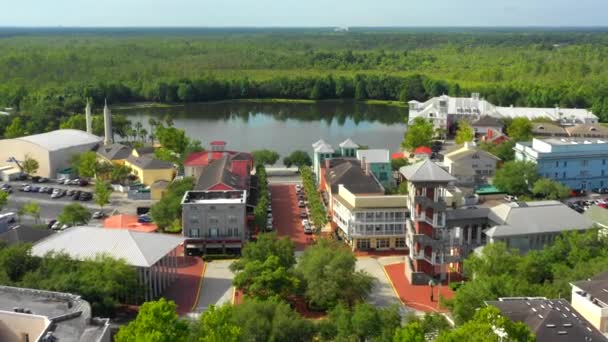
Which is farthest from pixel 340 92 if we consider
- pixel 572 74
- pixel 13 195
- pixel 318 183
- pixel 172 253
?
pixel 172 253

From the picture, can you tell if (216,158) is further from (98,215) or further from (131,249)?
(131,249)

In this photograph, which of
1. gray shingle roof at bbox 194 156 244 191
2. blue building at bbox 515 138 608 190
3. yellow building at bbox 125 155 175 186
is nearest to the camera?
gray shingle roof at bbox 194 156 244 191

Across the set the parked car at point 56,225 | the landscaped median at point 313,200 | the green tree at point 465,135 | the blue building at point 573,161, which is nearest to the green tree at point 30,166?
the parked car at point 56,225

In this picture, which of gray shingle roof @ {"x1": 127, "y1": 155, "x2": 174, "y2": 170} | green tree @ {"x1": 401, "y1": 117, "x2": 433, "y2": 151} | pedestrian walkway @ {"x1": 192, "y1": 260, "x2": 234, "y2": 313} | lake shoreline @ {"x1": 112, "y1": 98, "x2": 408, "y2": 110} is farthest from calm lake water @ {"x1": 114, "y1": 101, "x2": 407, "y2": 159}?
pedestrian walkway @ {"x1": 192, "y1": 260, "x2": 234, "y2": 313}

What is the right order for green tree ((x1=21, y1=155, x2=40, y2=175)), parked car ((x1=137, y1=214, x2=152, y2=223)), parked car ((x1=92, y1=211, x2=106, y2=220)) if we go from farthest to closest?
1. green tree ((x1=21, y1=155, x2=40, y2=175))
2. parked car ((x1=92, y1=211, x2=106, y2=220))
3. parked car ((x1=137, y1=214, x2=152, y2=223))

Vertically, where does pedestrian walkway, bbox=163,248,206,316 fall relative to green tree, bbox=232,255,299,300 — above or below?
below

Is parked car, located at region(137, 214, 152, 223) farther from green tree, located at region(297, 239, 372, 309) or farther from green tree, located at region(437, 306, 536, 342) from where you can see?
green tree, located at region(437, 306, 536, 342)

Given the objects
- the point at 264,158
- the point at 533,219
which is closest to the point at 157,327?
the point at 533,219
